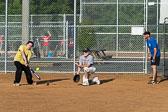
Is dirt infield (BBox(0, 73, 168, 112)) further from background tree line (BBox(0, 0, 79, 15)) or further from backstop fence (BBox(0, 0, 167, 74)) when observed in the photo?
background tree line (BBox(0, 0, 79, 15))

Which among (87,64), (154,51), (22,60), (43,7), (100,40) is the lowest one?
(87,64)

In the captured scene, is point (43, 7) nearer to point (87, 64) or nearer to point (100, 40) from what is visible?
point (100, 40)

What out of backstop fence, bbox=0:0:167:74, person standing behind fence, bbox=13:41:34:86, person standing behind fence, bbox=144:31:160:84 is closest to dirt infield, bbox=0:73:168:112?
person standing behind fence, bbox=13:41:34:86

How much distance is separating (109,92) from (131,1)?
1699cm

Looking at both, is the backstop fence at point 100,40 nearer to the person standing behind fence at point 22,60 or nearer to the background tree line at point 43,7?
the background tree line at point 43,7

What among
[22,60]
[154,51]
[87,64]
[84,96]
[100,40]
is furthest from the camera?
[100,40]

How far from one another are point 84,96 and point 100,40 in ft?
47.4

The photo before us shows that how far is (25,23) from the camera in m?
22.1

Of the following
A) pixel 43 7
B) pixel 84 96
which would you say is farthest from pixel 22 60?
pixel 43 7

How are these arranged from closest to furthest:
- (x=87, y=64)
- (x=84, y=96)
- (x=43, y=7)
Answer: (x=84, y=96), (x=87, y=64), (x=43, y=7)

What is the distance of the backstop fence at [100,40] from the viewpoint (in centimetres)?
2216

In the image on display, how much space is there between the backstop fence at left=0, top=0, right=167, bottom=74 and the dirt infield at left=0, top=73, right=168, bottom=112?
3.71 meters

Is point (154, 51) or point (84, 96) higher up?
point (154, 51)

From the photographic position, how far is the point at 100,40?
27594mm
